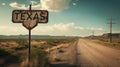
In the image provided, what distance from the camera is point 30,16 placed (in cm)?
989

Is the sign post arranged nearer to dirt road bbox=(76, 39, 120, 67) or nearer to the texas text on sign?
the texas text on sign

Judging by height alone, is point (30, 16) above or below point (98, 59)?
above

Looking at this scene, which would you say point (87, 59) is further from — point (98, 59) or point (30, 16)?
point (30, 16)

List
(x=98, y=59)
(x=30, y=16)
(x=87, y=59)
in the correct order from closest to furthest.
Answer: (x=30, y=16) < (x=98, y=59) < (x=87, y=59)

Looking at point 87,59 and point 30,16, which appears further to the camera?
point 87,59

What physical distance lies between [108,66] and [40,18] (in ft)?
23.7

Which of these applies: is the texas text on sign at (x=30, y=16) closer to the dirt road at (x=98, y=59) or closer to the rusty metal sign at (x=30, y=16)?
the rusty metal sign at (x=30, y=16)

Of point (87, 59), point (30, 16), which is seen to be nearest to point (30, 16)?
point (30, 16)

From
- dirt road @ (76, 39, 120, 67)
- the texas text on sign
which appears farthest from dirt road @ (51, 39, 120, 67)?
the texas text on sign

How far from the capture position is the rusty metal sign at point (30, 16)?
987cm

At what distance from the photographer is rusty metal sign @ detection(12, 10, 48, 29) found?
987 cm

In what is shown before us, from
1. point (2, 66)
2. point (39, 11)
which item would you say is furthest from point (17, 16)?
point (2, 66)

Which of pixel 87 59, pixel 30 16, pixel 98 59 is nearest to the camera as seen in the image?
pixel 30 16

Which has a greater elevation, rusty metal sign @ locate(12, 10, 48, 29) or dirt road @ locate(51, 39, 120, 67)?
rusty metal sign @ locate(12, 10, 48, 29)
